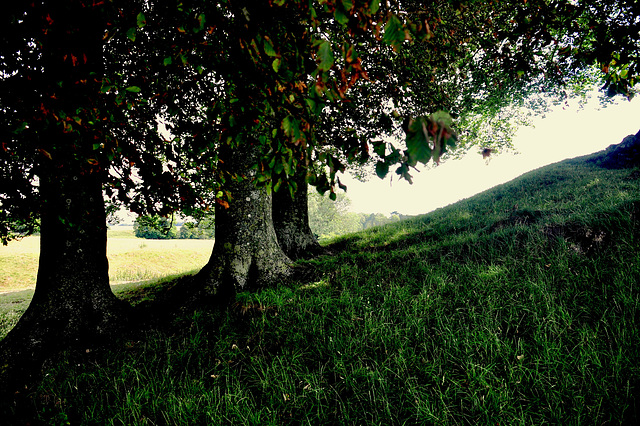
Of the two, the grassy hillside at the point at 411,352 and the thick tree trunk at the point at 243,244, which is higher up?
the thick tree trunk at the point at 243,244

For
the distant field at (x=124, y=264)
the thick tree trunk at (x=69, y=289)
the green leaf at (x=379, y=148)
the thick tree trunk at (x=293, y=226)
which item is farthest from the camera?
the distant field at (x=124, y=264)

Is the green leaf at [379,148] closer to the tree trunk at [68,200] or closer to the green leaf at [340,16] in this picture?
the green leaf at [340,16]

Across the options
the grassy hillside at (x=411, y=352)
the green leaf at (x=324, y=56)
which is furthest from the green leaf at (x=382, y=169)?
the grassy hillside at (x=411, y=352)

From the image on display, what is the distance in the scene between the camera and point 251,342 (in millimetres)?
3520

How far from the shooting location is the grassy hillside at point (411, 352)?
2.34 m

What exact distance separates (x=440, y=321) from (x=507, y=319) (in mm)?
811

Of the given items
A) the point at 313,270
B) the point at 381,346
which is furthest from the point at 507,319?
the point at 313,270

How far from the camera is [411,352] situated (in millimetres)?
2918

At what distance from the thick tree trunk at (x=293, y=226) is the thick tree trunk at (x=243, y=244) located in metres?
2.28

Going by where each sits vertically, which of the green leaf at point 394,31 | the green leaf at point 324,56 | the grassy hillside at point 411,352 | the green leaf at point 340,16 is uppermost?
the green leaf at point 340,16

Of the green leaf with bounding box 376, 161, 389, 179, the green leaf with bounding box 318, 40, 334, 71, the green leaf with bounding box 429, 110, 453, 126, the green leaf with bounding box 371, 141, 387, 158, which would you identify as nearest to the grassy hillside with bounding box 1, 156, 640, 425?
the green leaf with bounding box 376, 161, 389, 179

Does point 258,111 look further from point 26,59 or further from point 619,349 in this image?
point 619,349

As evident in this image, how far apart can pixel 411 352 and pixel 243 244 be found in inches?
149

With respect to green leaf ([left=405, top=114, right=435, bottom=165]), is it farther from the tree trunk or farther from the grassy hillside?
the tree trunk
